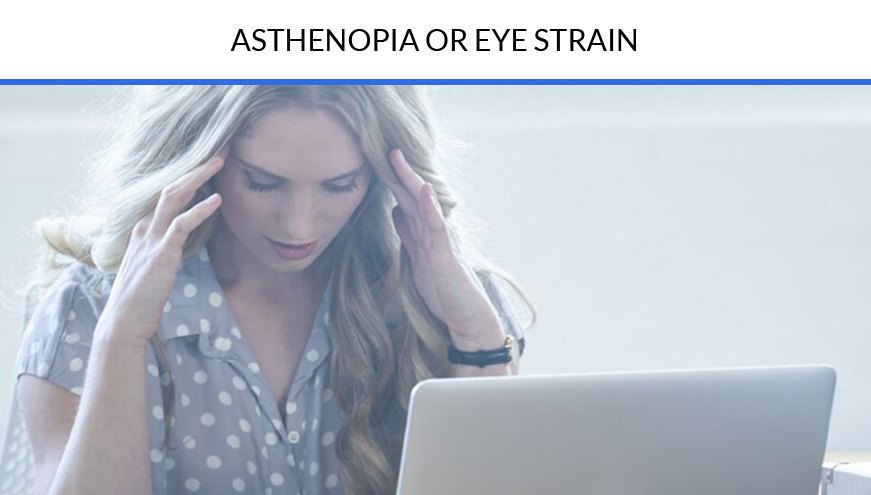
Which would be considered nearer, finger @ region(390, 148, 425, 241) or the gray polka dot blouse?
the gray polka dot blouse

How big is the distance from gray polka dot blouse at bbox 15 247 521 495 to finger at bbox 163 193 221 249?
5 centimetres

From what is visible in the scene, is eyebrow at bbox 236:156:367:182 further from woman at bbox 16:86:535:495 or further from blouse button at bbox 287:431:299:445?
blouse button at bbox 287:431:299:445

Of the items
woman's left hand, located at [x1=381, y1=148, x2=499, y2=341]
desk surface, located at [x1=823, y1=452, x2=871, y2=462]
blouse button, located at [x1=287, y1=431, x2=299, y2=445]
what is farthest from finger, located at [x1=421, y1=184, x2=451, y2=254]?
desk surface, located at [x1=823, y1=452, x2=871, y2=462]

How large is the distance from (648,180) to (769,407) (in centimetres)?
76

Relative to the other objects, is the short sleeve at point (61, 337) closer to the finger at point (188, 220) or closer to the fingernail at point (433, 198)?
the finger at point (188, 220)

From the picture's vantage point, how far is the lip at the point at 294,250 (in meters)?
1.85

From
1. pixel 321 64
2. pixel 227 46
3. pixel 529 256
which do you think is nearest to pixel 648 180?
pixel 529 256

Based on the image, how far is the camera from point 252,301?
1.84 metres

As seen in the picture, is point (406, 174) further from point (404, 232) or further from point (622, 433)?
point (622, 433)

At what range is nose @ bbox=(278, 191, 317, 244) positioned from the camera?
1822 millimetres

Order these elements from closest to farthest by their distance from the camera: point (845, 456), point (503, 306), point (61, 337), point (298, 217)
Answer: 1. point (61, 337)
2. point (298, 217)
3. point (503, 306)
4. point (845, 456)

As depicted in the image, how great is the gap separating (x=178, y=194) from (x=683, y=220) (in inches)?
33.5

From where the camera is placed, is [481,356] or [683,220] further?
[683,220]

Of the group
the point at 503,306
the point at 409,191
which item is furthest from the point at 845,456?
the point at 409,191
